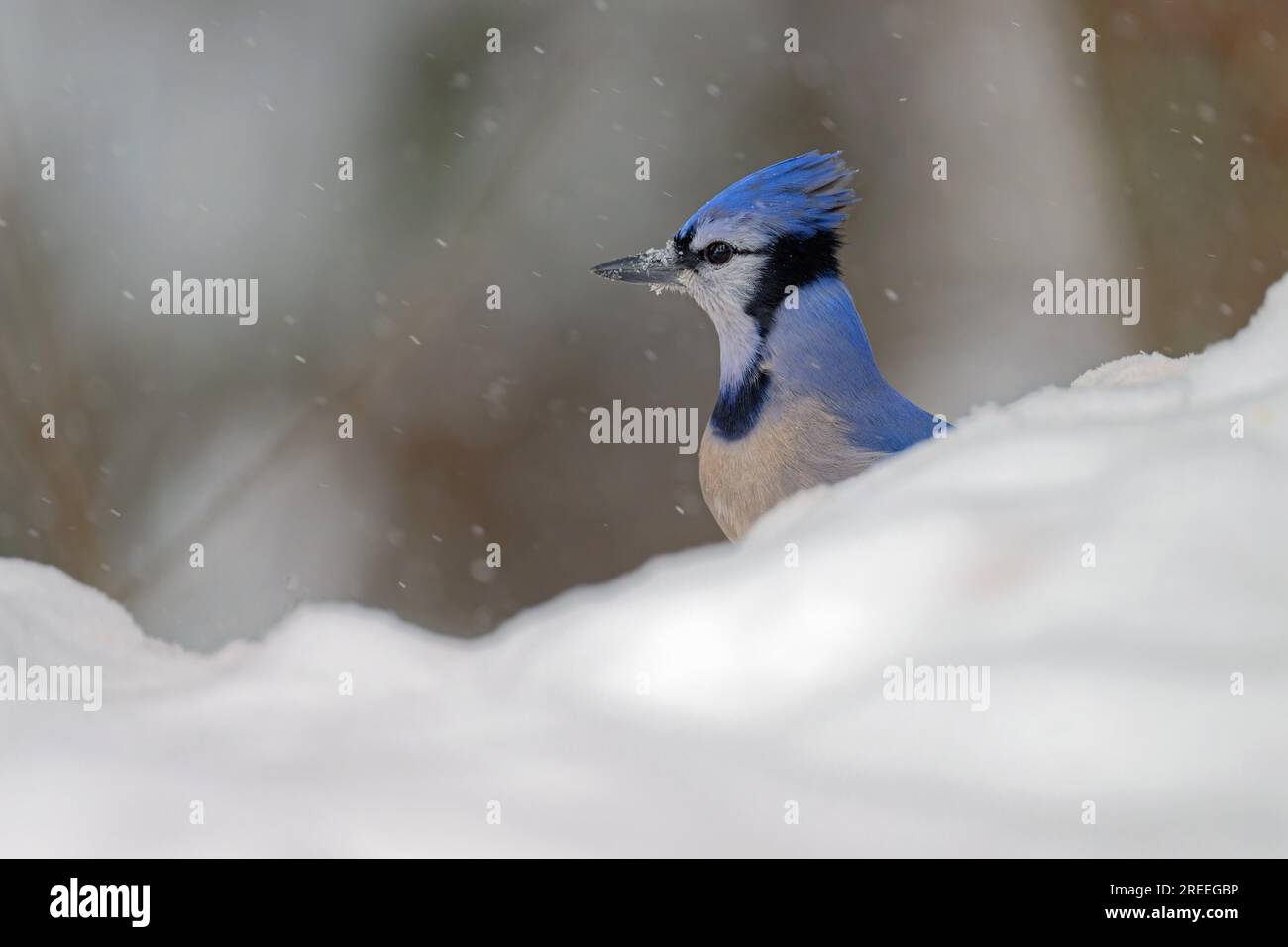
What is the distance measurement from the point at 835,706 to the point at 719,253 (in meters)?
1.96

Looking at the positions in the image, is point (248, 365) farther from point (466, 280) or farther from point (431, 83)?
point (431, 83)

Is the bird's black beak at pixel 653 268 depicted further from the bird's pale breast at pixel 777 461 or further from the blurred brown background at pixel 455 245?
the blurred brown background at pixel 455 245

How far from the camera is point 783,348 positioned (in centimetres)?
237

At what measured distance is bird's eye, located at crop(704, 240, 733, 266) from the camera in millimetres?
2572

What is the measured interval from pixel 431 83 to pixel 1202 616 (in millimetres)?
4073

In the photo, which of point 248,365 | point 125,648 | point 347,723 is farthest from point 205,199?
point 347,723

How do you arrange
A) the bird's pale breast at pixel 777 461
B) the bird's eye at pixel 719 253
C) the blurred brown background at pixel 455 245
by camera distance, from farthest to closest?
the blurred brown background at pixel 455 245, the bird's eye at pixel 719 253, the bird's pale breast at pixel 777 461

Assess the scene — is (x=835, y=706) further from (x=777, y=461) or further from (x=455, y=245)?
(x=455, y=245)

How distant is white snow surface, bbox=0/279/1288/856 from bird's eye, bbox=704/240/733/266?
168 cm

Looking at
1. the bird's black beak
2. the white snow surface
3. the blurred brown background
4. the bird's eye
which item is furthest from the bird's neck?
the blurred brown background

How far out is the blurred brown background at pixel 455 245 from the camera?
437cm

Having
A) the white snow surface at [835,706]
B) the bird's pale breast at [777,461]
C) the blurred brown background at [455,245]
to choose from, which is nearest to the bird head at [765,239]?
the bird's pale breast at [777,461]

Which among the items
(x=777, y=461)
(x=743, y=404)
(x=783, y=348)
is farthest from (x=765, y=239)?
(x=777, y=461)

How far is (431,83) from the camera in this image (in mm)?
4344
